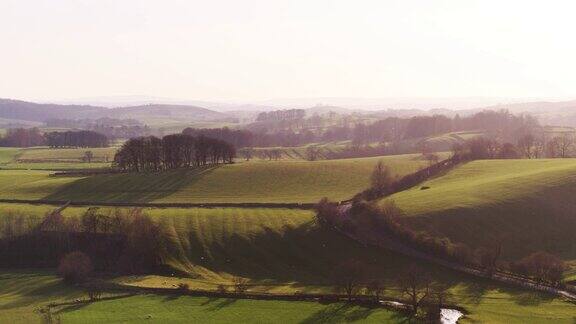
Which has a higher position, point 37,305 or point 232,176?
point 232,176

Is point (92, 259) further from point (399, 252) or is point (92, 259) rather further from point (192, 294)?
point (399, 252)

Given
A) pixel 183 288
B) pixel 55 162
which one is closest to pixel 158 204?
pixel 183 288

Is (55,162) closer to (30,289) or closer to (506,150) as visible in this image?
(30,289)

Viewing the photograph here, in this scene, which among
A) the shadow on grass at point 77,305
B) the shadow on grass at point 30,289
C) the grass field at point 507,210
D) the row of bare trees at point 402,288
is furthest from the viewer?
the grass field at point 507,210

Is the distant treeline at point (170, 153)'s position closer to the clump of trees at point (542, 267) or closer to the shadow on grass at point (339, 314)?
the shadow on grass at point (339, 314)

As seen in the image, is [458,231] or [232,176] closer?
[458,231]

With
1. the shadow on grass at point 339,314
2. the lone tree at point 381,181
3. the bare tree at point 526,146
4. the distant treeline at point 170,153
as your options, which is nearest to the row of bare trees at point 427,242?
the lone tree at point 381,181

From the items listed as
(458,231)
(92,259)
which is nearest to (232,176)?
(92,259)
